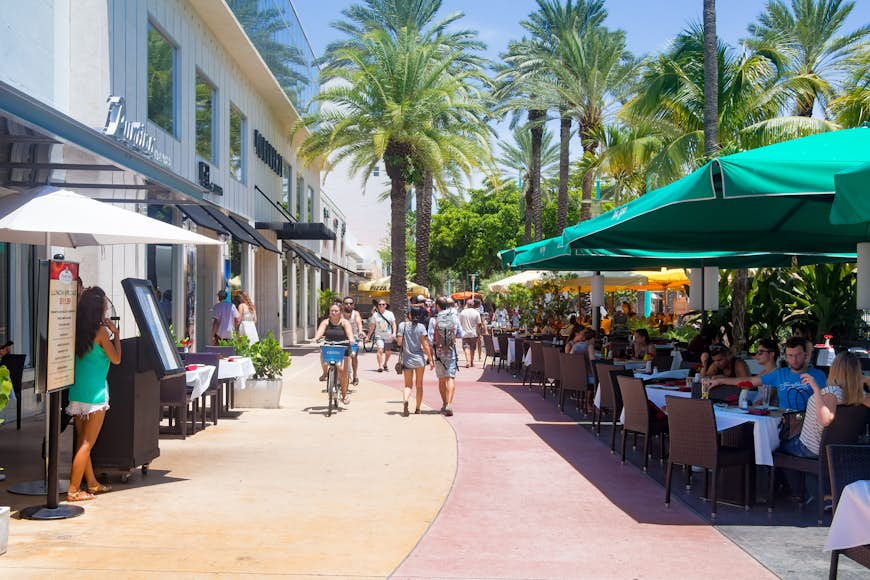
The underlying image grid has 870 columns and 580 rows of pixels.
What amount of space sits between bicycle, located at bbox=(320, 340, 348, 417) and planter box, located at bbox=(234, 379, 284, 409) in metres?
0.87

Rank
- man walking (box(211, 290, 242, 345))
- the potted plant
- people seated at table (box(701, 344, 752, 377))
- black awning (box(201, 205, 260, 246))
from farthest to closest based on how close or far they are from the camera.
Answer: black awning (box(201, 205, 260, 246)) < man walking (box(211, 290, 242, 345)) < the potted plant < people seated at table (box(701, 344, 752, 377))

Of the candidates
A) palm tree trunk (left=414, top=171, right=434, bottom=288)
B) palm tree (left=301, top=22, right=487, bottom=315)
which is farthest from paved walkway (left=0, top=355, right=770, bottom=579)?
palm tree trunk (left=414, top=171, right=434, bottom=288)

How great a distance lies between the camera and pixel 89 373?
22.8 ft

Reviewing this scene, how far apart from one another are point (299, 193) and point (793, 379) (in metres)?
27.4

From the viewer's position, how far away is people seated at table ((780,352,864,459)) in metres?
6.42

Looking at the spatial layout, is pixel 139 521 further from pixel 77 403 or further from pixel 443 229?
pixel 443 229

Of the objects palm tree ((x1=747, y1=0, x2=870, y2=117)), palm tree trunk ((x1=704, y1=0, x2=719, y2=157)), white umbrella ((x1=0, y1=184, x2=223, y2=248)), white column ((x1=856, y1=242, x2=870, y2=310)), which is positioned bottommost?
white column ((x1=856, y1=242, x2=870, y2=310))

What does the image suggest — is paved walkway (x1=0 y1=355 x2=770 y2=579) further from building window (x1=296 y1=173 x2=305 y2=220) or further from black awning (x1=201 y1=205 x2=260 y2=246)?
building window (x1=296 y1=173 x2=305 y2=220)

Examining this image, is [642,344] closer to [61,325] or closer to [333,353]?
[333,353]

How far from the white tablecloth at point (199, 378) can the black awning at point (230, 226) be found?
782 centimetres

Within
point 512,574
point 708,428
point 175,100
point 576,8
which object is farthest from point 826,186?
point 576,8

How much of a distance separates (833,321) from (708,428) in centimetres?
1115

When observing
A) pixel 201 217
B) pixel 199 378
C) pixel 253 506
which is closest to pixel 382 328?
pixel 201 217

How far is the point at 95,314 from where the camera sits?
273 inches
